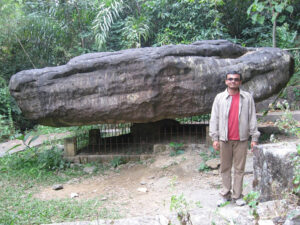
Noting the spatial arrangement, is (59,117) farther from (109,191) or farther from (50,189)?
(109,191)

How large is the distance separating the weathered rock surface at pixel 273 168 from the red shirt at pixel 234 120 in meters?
0.27

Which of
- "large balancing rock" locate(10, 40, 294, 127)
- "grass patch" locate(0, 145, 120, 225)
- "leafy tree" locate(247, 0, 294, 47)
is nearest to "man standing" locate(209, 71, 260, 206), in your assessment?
"leafy tree" locate(247, 0, 294, 47)

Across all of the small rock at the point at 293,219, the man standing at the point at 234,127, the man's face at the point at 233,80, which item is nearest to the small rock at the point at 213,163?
the man standing at the point at 234,127

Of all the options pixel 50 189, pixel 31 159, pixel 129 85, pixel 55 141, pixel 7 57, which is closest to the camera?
pixel 50 189

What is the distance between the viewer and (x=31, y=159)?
6156 mm

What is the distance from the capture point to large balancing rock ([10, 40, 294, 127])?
17.7 feet

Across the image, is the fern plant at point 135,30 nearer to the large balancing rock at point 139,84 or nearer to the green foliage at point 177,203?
the large balancing rock at point 139,84

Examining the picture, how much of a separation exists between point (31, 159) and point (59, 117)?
1242mm

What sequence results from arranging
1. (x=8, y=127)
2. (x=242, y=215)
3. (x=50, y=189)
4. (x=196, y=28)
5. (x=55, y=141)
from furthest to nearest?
(x=196, y=28)
(x=8, y=127)
(x=55, y=141)
(x=50, y=189)
(x=242, y=215)

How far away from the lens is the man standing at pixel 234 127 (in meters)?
3.29

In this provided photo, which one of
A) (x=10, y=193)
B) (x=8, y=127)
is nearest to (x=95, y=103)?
(x=10, y=193)

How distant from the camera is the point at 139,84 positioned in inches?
213

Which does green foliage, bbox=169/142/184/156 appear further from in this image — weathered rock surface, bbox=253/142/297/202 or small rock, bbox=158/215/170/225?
small rock, bbox=158/215/170/225

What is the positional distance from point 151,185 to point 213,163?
1.14 m
